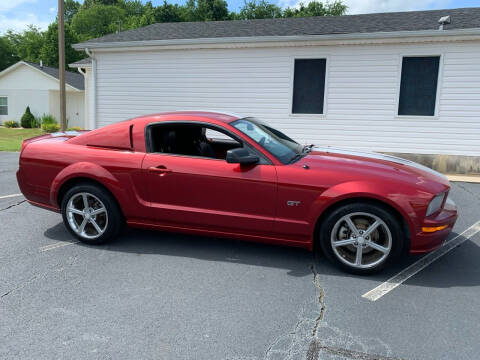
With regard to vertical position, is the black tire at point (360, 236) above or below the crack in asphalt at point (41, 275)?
above

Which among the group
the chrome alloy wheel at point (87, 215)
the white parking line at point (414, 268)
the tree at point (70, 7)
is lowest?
the white parking line at point (414, 268)

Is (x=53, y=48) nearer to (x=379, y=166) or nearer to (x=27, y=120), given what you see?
(x=27, y=120)

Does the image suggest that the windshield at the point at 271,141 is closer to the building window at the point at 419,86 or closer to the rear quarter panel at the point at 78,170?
the rear quarter panel at the point at 78,170

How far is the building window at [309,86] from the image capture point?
36.3ft

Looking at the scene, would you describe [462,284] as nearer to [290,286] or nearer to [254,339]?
[290,286]

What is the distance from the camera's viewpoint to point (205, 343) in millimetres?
2686

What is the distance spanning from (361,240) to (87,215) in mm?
2966

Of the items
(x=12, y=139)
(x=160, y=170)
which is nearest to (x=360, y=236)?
(x=160, y=170)

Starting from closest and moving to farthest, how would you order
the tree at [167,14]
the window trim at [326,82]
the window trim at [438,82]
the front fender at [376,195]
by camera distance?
the front fender at [376,195] < the window trim at [438,82] < the window trim at [326,82] < the tree at [167,14]

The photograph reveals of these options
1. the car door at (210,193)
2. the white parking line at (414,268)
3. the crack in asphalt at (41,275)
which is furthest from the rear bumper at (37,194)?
the white parking line at (414,268)

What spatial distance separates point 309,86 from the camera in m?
11.2

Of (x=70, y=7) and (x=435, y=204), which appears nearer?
(x=435, y=204)

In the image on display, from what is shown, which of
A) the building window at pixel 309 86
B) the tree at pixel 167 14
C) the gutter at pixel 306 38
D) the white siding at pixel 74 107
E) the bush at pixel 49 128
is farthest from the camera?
the tree at pixel 167 14

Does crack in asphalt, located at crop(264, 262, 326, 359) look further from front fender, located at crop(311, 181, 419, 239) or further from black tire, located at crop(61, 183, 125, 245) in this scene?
black tire, located at crop(61, 183, 125, 245)
